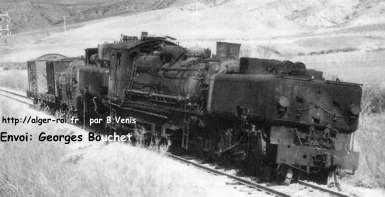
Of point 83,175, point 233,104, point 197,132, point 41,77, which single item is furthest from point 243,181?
point 41,77

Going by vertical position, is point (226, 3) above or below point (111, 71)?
above

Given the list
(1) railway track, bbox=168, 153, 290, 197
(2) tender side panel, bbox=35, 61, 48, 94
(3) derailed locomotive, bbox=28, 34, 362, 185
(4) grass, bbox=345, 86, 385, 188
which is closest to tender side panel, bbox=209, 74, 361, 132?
(3) derailed locomotive, bbox=28, 34, 362, 185

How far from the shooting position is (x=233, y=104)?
12961 millimetres

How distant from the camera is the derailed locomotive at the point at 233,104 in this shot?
473 inches

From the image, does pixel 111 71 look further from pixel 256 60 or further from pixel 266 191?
pixel 266 191

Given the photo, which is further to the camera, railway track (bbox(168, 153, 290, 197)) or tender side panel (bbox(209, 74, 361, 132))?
tender side panel (bbox(209, 74, 361, 132))

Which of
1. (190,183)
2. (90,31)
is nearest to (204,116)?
(190,183)

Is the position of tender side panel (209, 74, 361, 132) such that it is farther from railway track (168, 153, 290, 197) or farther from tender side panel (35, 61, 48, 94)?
tender side panel (35, 61, 48, 94)

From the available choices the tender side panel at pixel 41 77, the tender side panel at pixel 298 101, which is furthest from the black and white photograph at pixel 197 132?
the tender side panel at pixel 41 77

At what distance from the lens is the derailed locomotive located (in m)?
12.0

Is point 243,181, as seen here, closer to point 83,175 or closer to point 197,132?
point 197,132

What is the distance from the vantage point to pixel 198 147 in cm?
1523

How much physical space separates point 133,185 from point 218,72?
5596 mm

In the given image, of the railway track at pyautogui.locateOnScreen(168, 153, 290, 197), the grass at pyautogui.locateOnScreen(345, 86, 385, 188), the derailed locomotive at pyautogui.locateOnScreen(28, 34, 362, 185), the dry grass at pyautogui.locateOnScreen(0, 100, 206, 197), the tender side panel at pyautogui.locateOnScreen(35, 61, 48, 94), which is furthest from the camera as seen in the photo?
the tender side panel at pyautogui.locateOnScreen(35, 61, 48, 94)
